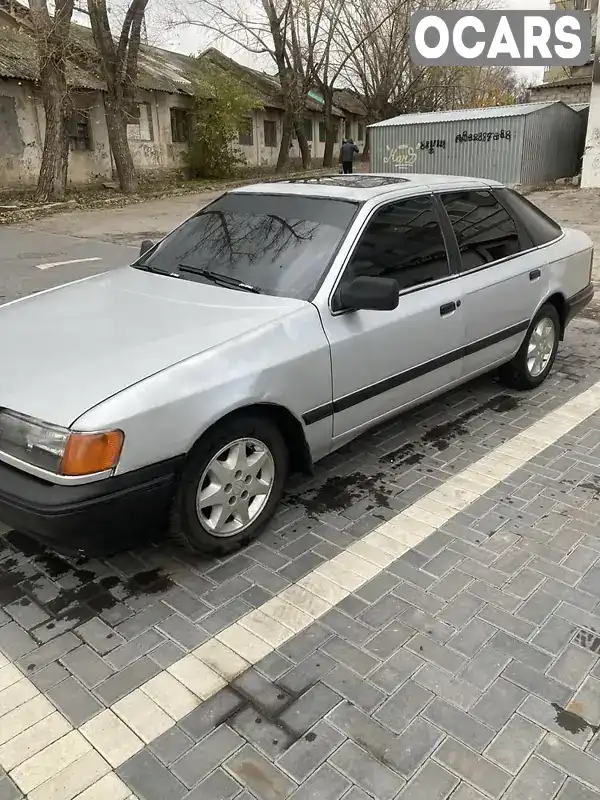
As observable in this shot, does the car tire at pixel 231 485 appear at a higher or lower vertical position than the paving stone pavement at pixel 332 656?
higher

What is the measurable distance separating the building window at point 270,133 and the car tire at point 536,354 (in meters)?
32.1

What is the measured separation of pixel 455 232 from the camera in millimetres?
4121

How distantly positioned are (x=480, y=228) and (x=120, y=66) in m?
18.6

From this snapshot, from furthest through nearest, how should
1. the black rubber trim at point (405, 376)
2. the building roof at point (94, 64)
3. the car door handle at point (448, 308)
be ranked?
Answer: the building roof at point (94, 64) < the car door handle at point (448, 308) < the black rubber trim at point (405, 376)

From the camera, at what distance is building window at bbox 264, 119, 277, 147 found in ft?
112

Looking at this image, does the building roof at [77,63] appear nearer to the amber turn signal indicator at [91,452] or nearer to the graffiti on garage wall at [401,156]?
the graffiti on garage wall at [401,156]

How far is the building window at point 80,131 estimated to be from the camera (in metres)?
23.9

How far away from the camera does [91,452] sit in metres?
2.46

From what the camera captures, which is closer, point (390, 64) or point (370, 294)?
point (370, 294)

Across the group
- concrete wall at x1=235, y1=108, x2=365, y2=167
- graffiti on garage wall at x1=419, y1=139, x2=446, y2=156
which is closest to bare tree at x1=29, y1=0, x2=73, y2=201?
graffiti on garage wall at x1=419, y1=139, x2=446, y2=156

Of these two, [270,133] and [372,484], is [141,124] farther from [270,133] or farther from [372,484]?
[372,484]

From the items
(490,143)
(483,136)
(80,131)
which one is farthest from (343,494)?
(80,131)

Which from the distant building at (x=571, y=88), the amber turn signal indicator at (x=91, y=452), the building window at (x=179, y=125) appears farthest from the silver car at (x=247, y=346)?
the distant building at (x=571, y=88)

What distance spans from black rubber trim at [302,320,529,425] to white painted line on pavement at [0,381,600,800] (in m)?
0.65
